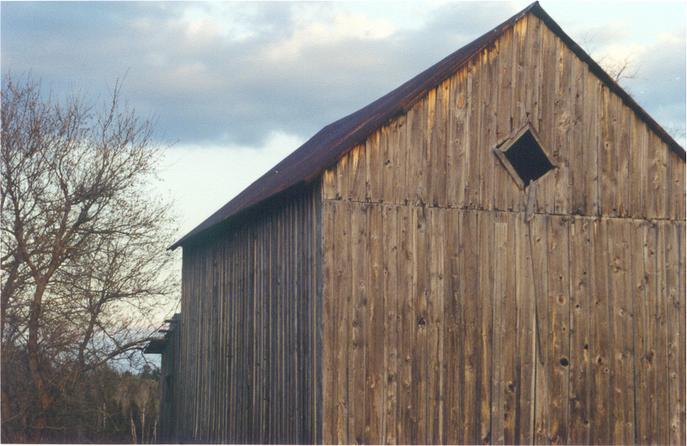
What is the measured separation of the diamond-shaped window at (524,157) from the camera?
1548 cm

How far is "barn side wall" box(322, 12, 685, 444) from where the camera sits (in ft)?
46.5

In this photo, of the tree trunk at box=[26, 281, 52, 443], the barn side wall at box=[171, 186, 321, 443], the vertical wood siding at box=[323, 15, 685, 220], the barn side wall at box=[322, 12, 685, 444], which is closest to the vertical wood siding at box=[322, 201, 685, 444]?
the barn side wall at box=[322, 12, 685, 444]

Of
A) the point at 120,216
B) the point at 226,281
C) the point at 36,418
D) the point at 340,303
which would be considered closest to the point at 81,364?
the point at 36,418

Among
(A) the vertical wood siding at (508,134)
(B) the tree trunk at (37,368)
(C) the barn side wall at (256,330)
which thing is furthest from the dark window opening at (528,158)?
(B) the tree trunk at (37,368)

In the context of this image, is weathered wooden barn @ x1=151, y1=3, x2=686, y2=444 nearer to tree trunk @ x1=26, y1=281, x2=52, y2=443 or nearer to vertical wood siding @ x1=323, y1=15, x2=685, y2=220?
vertical wood siding @ x1=323, y1=15, x2=685, y2=220

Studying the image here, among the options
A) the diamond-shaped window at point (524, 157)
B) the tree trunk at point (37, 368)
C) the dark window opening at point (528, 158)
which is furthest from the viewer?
the tree trunk at point (37, 368)

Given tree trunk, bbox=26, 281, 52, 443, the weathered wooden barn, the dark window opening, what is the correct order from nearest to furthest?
the weathered wooden barn, the dark window opening, tree trunk, bbox=26, 281, 52, 443

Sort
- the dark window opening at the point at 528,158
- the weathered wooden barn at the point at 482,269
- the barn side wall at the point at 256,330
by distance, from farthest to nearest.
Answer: the dark window opening at the point at 528,158
the barn side wall at the point at 256,330
the weathered wooden barn at the point at 482,269

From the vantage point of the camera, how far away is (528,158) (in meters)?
16.3

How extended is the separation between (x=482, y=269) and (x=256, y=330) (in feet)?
13.3

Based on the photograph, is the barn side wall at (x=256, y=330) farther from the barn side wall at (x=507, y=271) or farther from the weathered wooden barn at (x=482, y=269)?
the barn side wall at (x=507, y=271)

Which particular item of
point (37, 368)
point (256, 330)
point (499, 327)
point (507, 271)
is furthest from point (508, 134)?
point (37, 368)

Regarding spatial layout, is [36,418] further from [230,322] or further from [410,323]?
[410,323]

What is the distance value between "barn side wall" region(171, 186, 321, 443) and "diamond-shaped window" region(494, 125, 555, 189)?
322 centimetres
